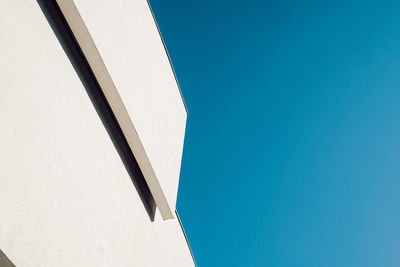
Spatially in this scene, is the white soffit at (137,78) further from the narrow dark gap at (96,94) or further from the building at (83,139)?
the narrow dark gap at (96,94)

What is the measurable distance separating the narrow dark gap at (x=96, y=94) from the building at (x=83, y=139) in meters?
0.02

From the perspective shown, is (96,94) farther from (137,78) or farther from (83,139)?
(83,139)

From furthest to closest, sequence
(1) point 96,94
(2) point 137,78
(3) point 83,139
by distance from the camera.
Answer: (2) point 137,78 < (1) point 96,94 < (3) point 83,139

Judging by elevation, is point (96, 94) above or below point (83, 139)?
above

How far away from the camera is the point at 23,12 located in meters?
2.98

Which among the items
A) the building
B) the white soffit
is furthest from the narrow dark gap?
the white soffit

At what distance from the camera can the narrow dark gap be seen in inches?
146

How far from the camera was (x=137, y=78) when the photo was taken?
5.05 metres

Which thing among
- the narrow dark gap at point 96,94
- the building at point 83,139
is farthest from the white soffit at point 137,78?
the narrow dark gap at point 96,94

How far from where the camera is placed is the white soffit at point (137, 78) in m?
3.87

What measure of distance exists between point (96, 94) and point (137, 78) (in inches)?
33.7

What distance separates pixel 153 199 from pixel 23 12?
3710 mm

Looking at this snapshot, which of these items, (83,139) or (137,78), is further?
(137,78)

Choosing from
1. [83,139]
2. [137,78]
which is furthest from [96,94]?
[83,139]
